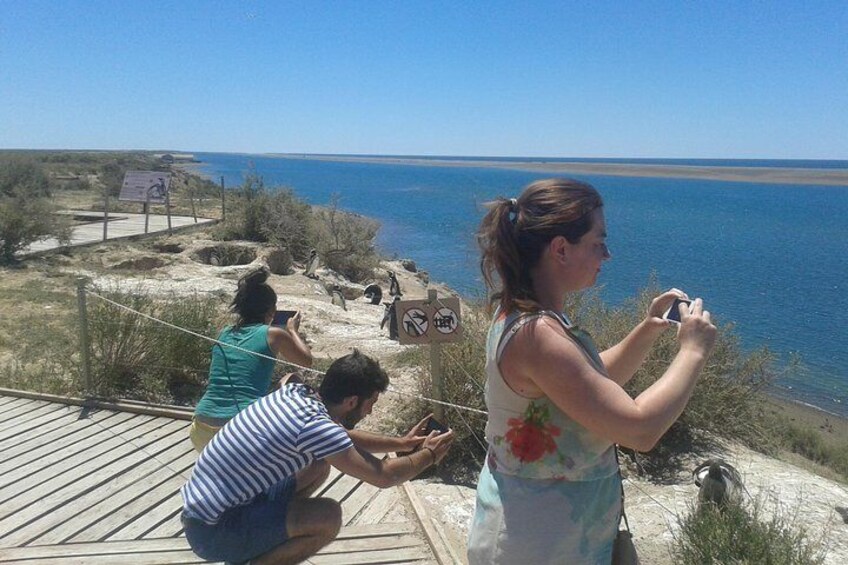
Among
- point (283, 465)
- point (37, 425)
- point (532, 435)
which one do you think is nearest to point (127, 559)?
point (283, 465)

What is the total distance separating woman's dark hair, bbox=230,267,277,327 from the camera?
3.87m

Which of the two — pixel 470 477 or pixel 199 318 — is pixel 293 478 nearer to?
pixel 470 477

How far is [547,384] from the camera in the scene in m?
1.53

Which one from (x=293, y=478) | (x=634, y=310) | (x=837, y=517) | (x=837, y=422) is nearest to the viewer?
(x=293, y=478)

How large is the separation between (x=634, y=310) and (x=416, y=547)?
3.88 m

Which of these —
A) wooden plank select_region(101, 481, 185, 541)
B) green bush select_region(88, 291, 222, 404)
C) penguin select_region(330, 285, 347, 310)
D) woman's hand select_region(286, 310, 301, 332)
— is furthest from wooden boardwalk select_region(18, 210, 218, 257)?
woman's hand select_region(286, 310, 301, 332)

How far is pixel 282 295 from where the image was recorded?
12258mm

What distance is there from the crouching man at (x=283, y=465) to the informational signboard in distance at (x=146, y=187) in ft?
61.2

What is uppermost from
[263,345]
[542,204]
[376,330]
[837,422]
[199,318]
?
[542,204]

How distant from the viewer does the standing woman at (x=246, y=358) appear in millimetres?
3541

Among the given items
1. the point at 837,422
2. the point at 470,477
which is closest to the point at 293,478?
the point at 470,477

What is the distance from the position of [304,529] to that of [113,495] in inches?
85.3

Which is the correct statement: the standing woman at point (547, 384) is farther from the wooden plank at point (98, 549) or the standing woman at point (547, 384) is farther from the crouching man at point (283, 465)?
the wooden plank at point (98, 549)

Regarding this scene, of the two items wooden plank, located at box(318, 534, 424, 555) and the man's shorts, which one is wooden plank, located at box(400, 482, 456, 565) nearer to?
wooden plank, located at box(318, 534, 424, 555)
